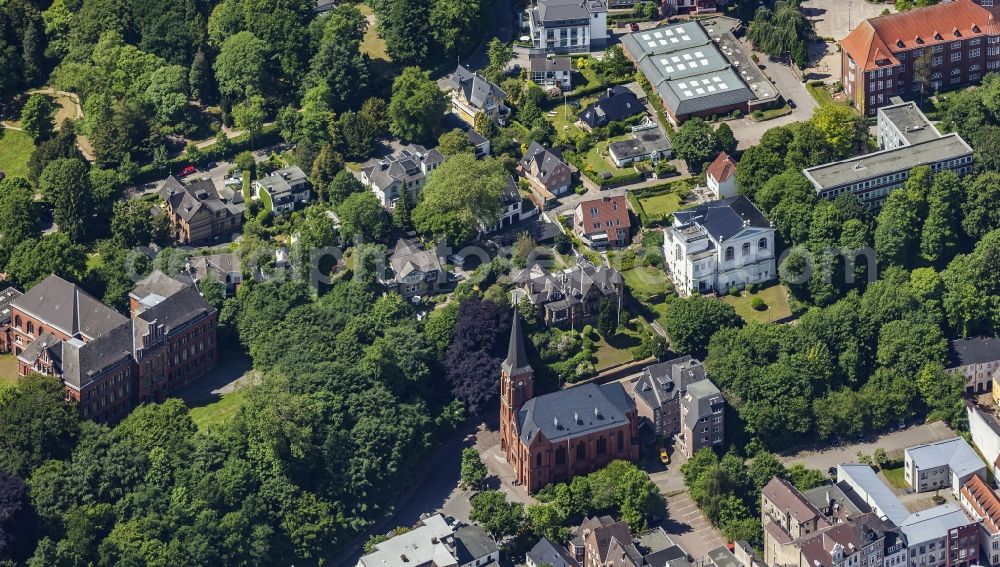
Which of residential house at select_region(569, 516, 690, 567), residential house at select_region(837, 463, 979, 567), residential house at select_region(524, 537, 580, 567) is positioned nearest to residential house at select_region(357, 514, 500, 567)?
residential house at select_region(524, 537, 580, 567)

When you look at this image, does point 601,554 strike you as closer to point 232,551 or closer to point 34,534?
point 232,551

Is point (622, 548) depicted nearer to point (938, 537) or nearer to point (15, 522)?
point (938, 537)

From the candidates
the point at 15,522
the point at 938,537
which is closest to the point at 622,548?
the point at 938,537

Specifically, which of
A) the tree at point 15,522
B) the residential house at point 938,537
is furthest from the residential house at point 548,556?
the tree at point 15,522

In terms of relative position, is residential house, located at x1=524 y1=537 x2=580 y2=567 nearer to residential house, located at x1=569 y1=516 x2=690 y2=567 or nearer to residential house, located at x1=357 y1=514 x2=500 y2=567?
residential house, located at x1=569 y1=516 x2=690 y2=567

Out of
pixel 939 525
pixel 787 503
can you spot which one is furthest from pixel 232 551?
pixel 939 525

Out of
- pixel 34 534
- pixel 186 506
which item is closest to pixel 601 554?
pixel 186 506
